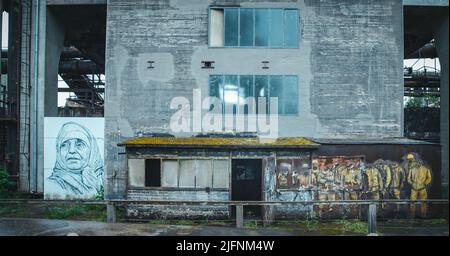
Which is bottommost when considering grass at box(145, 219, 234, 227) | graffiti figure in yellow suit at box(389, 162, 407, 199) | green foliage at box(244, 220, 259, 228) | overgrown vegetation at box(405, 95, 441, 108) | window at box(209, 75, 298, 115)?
grass at box(145, 219, 234, 227)

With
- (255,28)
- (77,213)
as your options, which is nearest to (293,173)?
(255,28)

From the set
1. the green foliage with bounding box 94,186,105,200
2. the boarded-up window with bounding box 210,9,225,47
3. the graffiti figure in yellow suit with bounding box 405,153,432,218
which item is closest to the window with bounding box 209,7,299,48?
the boarded-up window with bounding box 210,9,225,47

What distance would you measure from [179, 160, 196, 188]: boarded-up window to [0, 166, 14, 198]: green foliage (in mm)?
8581

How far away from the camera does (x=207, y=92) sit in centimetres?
1558

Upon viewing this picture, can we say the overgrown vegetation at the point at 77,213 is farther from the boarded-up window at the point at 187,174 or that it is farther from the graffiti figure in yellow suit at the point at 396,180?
the graffiti figure in yellow suit at the point at 396,180

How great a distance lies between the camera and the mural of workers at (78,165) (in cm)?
1608

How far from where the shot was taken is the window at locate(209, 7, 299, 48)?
15.7 metres

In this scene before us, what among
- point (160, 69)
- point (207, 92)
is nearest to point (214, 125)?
point (207, 92)

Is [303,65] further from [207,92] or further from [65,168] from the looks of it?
[65,168]

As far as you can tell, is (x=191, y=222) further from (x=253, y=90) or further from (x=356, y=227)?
(x=253, y=90)

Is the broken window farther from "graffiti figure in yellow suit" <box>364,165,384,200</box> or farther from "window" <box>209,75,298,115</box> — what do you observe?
"window" <box>209,75,298,115</box>

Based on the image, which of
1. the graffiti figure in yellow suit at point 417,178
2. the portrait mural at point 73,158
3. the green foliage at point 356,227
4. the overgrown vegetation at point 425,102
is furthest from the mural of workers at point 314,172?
the overgrown vegetation at point 425,102

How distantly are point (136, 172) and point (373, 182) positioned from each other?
8628mm

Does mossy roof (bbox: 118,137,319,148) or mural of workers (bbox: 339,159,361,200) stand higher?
mossy roof (bbox: 118,137,319,148)
